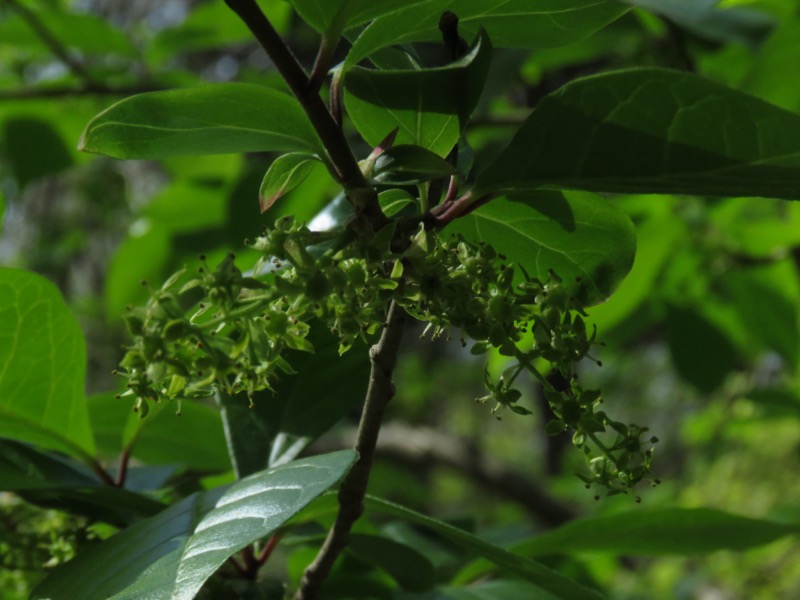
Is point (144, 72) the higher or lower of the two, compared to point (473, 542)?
higher

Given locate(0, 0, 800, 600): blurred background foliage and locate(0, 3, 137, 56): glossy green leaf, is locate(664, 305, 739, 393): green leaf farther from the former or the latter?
locate(0, 3, 137, 56): glossy green leaf

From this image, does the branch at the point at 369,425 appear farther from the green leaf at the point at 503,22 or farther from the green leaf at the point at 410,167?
the green leaf at the point at 503,22

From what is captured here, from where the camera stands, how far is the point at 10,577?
1.10 m

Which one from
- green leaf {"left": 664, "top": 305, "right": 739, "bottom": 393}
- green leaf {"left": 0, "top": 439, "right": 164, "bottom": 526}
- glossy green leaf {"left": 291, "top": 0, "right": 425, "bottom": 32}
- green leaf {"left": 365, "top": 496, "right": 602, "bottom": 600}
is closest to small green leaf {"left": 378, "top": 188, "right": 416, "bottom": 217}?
glossy green leaf {"left": 291, "top": 0, "right": 425, "bottom": 32}

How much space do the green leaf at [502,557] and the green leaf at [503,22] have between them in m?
0.39

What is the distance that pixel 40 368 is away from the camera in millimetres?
980

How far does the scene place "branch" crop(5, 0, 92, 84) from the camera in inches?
91.7

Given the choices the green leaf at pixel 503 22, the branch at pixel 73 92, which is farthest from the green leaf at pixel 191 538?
the branch at pixel 73 92

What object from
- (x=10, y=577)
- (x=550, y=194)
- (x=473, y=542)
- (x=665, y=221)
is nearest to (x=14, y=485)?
(x=10, y=577)

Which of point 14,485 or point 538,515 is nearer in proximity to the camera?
point 14,485

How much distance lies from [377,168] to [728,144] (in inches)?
10.2

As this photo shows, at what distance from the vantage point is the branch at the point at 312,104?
2.34ft

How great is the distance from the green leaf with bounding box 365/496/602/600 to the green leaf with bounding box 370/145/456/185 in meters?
0.28

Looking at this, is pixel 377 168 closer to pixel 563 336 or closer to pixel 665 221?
pixel 563 336
